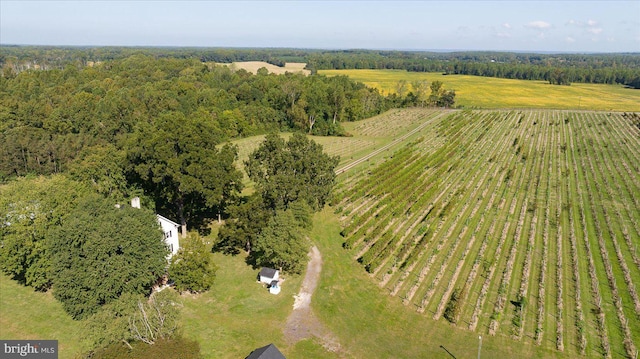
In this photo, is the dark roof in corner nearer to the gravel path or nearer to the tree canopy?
the gravel path

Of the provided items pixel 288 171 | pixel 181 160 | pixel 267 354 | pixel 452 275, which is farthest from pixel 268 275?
pixel 452 275

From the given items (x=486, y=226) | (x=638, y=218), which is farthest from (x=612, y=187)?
(x=486, y=226)

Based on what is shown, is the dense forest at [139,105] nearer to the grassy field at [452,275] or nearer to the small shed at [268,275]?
the grassy field at [452,275]

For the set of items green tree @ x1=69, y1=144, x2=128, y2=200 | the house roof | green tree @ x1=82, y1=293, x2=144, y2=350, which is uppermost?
green tree @ x1=69, y1=144, x2=128, y2=200

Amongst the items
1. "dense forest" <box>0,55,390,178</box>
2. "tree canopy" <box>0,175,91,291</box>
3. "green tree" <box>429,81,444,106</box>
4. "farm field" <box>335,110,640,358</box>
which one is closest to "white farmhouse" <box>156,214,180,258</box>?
"tree canopy" <box>0,175,91,291</box>

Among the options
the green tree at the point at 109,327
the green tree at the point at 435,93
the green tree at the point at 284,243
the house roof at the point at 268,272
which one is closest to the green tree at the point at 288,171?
the green tree at the point at 284,243

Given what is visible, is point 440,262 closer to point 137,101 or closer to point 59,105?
point 137,101
